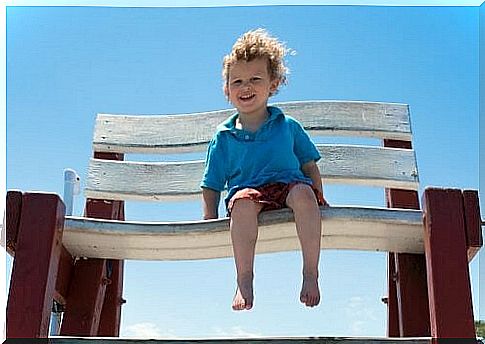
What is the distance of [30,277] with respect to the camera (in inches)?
36.2

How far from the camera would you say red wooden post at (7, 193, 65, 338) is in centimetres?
89

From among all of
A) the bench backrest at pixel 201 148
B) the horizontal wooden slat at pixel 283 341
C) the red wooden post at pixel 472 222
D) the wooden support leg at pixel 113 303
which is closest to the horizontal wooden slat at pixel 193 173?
the bench backrest at pixel 201 148

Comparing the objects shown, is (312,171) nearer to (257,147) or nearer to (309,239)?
(257,147)

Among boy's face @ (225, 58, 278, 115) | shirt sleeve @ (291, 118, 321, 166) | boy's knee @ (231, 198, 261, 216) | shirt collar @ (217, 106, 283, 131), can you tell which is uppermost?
boy's face @ (225, 58, 278, 115)

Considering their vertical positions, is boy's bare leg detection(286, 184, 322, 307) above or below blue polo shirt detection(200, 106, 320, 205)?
below

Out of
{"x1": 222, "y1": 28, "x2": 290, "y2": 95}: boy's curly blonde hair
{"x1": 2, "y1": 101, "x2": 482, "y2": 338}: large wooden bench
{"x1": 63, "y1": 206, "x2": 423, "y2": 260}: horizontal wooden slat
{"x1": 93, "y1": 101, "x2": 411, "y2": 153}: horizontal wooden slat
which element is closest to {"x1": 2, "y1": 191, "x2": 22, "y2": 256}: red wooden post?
{"x1": 2, "y1": 101, "x2": 482, "y2": 338}: large wooden bench

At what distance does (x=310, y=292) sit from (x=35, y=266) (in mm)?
323

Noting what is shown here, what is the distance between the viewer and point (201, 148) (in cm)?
142

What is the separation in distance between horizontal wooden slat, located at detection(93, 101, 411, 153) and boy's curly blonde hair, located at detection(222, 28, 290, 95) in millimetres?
226

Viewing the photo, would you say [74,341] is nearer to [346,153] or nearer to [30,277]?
[30,277]

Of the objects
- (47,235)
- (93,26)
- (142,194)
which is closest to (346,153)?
(142,194)

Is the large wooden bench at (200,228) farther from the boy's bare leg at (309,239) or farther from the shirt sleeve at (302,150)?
the shirt sleeve at (302,150)

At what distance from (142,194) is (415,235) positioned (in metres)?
0.49

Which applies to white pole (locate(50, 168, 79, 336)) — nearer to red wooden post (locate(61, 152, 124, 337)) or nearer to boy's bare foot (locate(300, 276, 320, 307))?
red wooden post (locate(61, 152, 124, 337))
